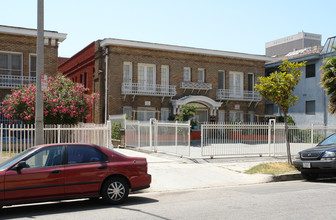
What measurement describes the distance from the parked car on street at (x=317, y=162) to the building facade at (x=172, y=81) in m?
16.1

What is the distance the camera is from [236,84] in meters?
32.2

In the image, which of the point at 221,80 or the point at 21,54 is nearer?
the point at 21,54

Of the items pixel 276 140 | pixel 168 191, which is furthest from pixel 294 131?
pixel 168 191

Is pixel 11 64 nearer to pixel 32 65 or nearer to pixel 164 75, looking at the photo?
pixel 32 65

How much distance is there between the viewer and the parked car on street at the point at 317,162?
11656 mm

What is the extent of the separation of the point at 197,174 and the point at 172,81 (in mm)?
16323

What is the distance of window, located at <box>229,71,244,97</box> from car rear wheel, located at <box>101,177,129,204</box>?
946 inches

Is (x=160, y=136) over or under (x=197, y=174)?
over

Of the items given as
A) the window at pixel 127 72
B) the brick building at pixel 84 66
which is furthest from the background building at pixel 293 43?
the brick building at pixel 84 66

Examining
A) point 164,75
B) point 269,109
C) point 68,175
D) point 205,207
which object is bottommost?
point 205,207

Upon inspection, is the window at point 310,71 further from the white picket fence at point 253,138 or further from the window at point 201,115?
the white picket fence at point 253,138

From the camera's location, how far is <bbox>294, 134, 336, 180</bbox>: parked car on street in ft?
38.2

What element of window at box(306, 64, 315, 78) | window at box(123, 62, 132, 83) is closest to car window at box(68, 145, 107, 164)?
window at box(123, 62, 132, 83)

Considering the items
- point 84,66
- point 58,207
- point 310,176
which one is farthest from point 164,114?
point 58,207
